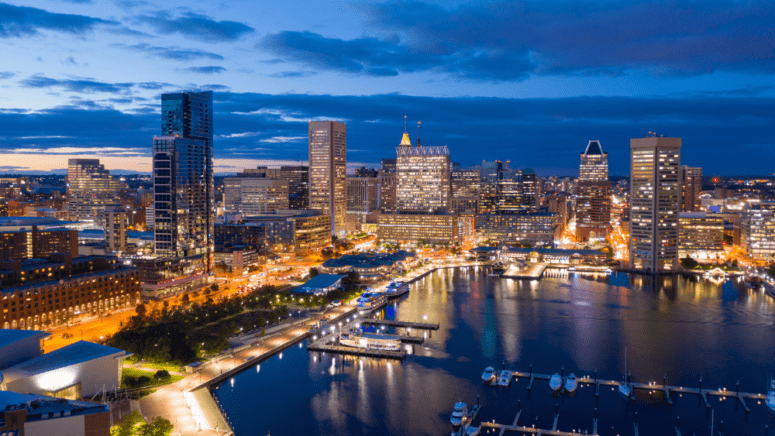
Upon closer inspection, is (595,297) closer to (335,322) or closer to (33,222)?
(335,322)

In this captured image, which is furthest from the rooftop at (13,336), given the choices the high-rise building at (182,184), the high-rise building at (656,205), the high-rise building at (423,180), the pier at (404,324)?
the high-rise building at (423,180)

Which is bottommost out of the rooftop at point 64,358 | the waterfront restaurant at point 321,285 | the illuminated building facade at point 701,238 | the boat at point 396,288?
the boat at point 396,288

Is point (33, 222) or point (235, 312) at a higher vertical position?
point (33, 222)

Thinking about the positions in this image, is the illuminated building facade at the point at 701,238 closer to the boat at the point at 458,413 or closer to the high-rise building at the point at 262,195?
the boat at the point at 458,413

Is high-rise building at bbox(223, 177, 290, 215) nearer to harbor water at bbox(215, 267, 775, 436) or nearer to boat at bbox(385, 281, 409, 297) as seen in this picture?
boat at bbox(385, 281, 409, 297)

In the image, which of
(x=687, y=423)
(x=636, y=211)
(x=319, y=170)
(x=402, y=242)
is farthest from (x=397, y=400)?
(x=319, y=170)
